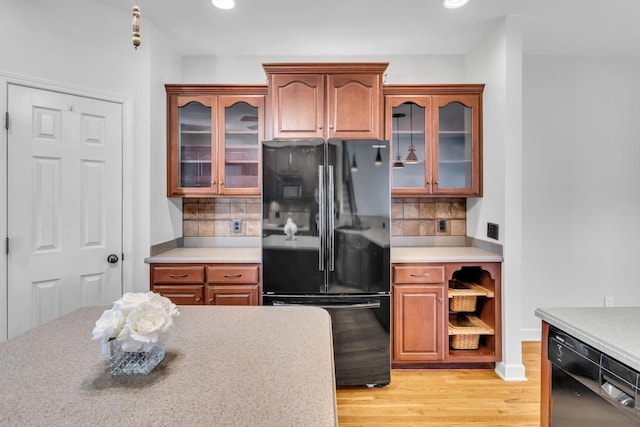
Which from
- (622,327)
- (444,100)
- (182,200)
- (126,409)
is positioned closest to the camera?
(126,409)

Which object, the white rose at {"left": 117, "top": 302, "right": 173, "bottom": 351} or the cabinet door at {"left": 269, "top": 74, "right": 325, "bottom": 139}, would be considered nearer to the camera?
the white rose at {"left": 117, "top": 302, "right": 173, "bottom": 351}

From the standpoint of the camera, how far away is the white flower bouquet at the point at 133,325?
0.80 metres

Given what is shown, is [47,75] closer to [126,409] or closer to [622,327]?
[126,409]

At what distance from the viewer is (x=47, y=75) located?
2246 millimetres

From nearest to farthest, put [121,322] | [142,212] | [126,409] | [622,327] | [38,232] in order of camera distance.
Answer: [126,409]
[121,322]
[622,327]
[38,232]
[142,212]

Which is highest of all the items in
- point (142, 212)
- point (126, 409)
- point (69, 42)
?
point (69, 42)

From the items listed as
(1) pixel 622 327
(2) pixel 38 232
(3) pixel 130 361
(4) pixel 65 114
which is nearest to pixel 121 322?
(3) pixel 130 361

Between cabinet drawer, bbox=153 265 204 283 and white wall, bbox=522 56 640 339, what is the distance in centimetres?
291

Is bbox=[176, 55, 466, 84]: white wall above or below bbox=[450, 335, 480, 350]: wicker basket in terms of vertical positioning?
above

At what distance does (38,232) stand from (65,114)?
0.80m

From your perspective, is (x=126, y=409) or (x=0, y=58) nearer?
(x=126, y=409)

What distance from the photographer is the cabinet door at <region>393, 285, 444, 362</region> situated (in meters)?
2.65

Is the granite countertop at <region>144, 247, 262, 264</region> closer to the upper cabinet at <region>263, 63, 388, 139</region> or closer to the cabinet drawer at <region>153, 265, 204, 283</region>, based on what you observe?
the cabinet drawer at <region>153, 265, 204, 283</region>

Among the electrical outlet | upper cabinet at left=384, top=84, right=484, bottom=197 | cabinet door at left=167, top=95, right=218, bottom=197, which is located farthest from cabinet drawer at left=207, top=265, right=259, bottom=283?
the electrical outlet
